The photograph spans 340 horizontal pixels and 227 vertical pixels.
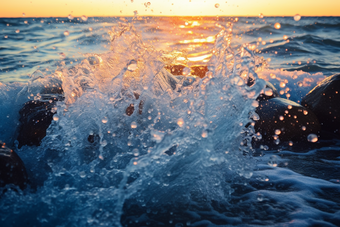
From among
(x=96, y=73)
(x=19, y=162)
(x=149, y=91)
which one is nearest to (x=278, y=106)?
(x=149, y=91)

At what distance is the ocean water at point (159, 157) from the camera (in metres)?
1.79

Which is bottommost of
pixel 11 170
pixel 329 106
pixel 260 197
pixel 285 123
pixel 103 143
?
pixel 260 197

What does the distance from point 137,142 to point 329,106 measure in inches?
95.5

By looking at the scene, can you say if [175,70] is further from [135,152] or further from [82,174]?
[82,174]

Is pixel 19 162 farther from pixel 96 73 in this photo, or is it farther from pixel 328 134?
pixel 328 134

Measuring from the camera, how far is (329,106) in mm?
3238

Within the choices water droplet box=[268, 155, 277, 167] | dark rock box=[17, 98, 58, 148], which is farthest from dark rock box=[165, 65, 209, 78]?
water droplet box=[268, 155, 277, 167]

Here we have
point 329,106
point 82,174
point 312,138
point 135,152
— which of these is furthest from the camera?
point 329,106

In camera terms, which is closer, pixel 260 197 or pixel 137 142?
pixel 260 197

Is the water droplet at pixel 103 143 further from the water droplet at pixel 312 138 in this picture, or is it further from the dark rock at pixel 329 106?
the dark rock at pixel 329 106

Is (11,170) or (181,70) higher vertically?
(181,70)

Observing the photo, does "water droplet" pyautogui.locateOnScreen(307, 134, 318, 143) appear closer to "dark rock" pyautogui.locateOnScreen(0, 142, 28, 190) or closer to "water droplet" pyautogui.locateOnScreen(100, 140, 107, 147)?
"water droplet" pyautogui.locateOnScreen(100, 140, 107, 147)

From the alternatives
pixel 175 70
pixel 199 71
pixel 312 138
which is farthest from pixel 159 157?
pixel 199 71

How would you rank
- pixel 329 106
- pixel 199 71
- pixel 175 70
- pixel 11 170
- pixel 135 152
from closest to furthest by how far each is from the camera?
pixel 11 170, pixel 135 152, pixel 329 106, pixel 175 70, pixel 199 71
